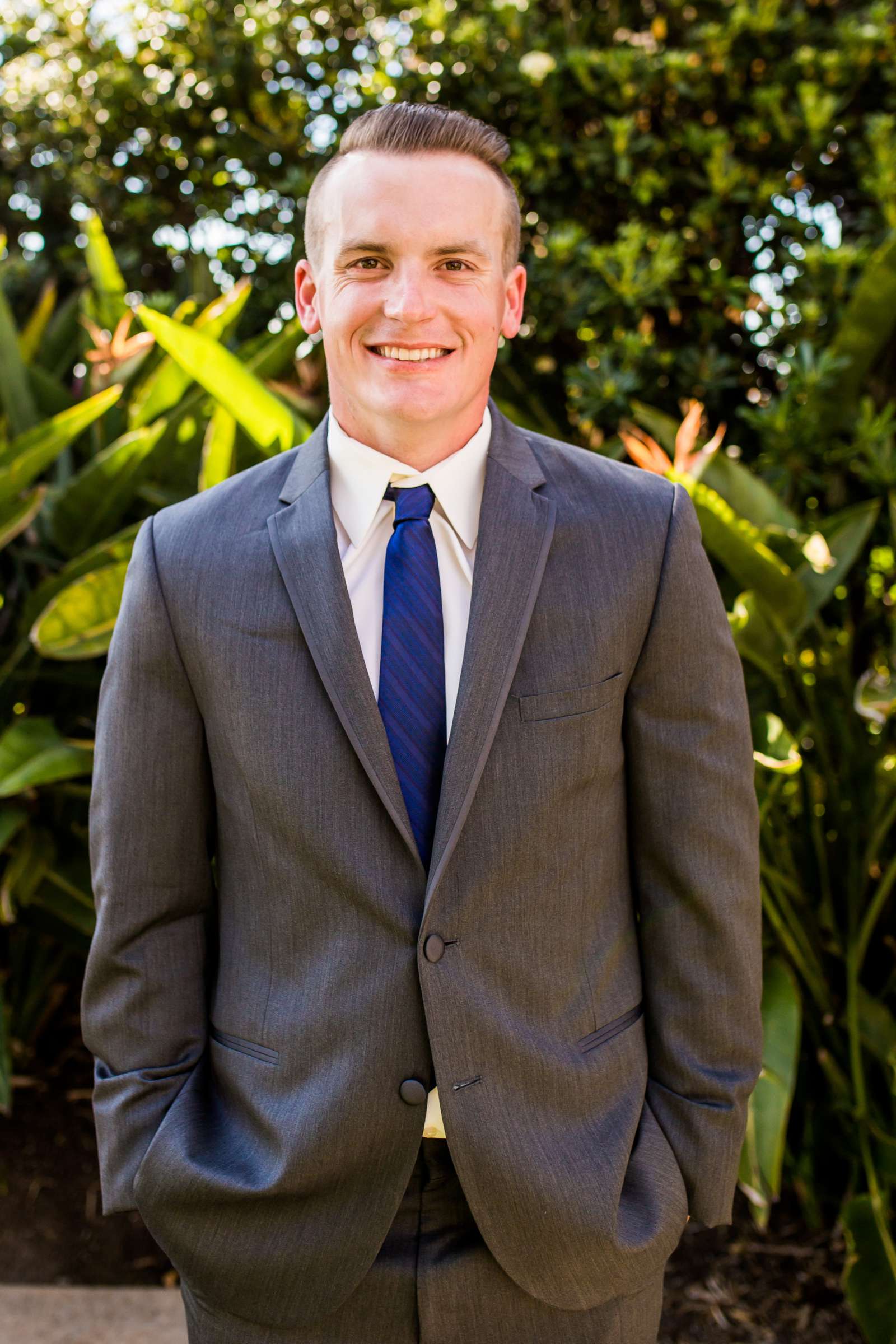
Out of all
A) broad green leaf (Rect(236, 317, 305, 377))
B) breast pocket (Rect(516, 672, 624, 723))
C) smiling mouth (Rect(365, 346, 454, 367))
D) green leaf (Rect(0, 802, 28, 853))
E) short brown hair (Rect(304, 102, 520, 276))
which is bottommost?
green leaf (Rect(0, 802, 28, 853))

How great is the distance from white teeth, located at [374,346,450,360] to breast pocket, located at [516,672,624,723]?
0.45m

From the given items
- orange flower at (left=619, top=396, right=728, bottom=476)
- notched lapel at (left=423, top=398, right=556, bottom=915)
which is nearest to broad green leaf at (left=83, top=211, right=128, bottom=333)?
orange flower at (left=619, top=396, right=728, bottom=476)

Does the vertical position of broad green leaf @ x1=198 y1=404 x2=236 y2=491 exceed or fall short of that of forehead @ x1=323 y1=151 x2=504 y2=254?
it falls short

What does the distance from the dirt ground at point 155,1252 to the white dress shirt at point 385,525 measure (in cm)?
161

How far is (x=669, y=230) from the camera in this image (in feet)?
9.94

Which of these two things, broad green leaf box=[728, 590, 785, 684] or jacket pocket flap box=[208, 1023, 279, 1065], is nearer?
jacket pocket flap box=[208, 1023, 279, 1065]

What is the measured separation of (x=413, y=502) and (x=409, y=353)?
0.63 ft

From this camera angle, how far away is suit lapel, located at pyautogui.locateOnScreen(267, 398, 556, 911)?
1.43 meters

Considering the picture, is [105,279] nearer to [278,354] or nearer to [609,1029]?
[278,354]

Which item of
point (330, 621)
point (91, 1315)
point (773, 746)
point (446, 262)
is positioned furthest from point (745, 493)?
point (91, 1315)

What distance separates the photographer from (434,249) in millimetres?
1485

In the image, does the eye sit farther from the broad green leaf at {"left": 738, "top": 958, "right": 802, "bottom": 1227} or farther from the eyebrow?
the broad green leaf at {"left": 738, "top": 958, "right": 802, "bottom": 1227}

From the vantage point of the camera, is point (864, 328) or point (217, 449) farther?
point (864, 328)

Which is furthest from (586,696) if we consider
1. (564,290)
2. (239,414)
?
(564,290)
